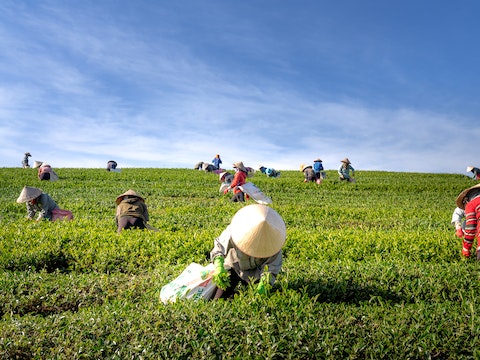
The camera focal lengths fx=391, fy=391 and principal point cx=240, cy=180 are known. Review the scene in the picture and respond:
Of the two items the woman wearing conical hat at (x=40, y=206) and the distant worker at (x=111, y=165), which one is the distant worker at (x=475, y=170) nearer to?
the distant worker at (x=111, y=165)

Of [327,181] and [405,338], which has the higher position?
[327,181]

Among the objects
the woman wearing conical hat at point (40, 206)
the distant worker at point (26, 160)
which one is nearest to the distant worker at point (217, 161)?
the distant worker at point (26, 160)

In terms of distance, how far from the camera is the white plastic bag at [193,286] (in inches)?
196

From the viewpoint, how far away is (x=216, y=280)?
470 centimetres

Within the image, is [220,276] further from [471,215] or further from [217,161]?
[217,161]

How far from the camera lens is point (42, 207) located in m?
10.7

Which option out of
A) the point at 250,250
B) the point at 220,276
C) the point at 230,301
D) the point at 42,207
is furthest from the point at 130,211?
the point at 250,250

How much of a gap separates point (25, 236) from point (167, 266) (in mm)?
3834

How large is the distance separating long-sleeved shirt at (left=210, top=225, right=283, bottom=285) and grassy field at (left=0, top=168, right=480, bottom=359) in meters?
0.26

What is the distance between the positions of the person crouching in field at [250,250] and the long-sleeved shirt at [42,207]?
745 centimetres

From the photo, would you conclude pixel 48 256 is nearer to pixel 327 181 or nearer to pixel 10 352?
pixel 10 352

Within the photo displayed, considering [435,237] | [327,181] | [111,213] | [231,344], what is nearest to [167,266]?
[231,344]

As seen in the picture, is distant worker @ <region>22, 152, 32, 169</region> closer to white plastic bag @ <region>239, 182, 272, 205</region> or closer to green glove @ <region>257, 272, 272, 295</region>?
white plastic bag @ <region>239, 182, 272, 205</region>

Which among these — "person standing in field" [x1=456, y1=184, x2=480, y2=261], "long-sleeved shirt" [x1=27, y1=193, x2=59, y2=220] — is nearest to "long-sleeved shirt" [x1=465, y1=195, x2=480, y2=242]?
"person standing in field" [x1=456, y1=184, x2=480, y2=261]
